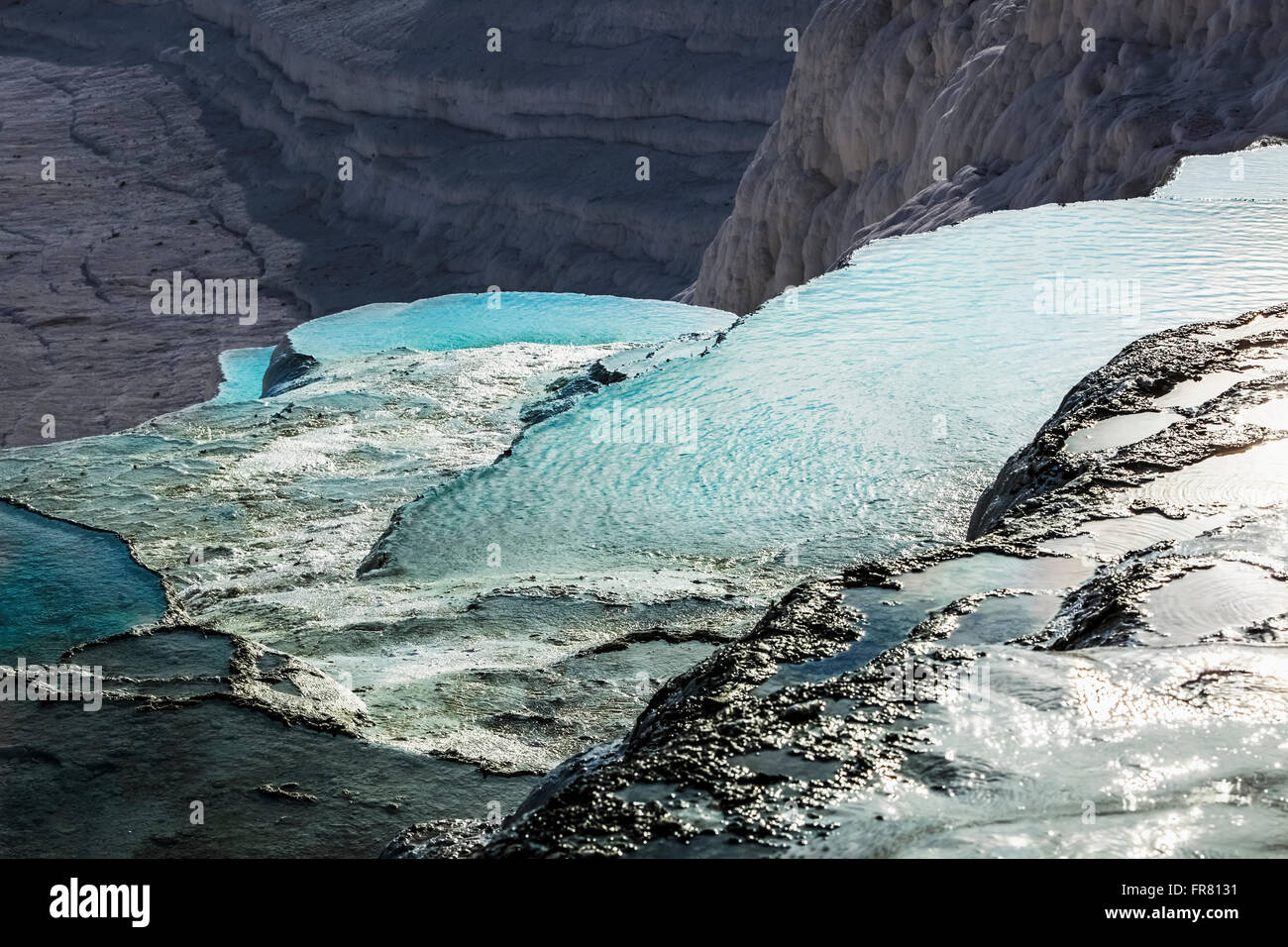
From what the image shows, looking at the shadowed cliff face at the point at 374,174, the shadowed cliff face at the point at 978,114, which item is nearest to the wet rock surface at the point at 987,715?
the shadowed cliff face at the point at 978,114

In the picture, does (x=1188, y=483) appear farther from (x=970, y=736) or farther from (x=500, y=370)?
(x=500, y=370)

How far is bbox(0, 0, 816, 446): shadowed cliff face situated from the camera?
681 inches

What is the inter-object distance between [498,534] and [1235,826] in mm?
3103

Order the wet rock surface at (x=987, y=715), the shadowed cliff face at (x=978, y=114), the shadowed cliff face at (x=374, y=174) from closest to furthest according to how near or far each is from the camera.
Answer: the wet rock surface at (x=987, y=715) < the shadowed cliff face at (x=978, y=114) < the shadowed cliff face at (x=374, y=174)

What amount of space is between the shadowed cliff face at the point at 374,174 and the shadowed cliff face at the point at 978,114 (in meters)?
5.01

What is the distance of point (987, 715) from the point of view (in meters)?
1.88

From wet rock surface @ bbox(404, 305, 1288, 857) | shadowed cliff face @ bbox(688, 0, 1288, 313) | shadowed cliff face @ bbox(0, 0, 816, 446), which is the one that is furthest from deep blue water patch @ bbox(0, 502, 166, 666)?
shadowed cliff face @ bbox(0, 0, 816, 446)

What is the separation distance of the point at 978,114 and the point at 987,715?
8.17 m

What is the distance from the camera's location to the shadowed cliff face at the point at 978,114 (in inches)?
300

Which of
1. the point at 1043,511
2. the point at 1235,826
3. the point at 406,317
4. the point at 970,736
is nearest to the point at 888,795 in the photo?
the point at 970,736

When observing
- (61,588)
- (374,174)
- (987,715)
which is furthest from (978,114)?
(374,174)

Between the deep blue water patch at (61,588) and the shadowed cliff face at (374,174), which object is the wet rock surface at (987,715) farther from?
the shadowed cliff face at (374,174)

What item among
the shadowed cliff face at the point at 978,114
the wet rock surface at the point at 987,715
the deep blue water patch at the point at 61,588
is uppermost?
the shadowed cliff face at the point at 978,114

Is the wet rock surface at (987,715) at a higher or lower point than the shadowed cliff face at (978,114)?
lower
